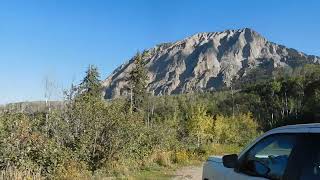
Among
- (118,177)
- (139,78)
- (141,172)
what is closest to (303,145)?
(118,177)

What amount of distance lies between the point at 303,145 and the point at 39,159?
39.3 feet

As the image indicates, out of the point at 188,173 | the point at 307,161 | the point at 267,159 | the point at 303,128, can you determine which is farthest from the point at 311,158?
the point at 188,173

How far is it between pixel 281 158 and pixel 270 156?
482 mm

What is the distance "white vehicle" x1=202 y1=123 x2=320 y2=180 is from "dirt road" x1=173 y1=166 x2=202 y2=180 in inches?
410

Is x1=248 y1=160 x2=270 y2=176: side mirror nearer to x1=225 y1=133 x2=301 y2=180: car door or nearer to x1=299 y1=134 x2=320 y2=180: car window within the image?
x1=225 y1=133 x2=301 y2=180: car door

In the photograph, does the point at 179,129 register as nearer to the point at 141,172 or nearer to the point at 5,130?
the point at 141,172

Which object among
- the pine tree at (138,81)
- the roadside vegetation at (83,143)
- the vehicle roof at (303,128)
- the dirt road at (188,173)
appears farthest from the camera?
the pine tree at (138,81)

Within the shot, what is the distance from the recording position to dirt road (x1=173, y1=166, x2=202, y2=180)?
55.8 feet

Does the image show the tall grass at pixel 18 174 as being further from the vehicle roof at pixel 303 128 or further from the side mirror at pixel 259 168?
the vehicle roof at pixel 303 128

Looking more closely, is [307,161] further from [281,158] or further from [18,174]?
[18,174]

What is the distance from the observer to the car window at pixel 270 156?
5035 mm

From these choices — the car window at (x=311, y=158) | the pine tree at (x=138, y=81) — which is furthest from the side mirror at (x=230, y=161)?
the pine tree at (x=138, y=81)

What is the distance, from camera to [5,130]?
15336 millimetres

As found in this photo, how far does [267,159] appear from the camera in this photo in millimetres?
5758
